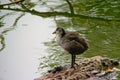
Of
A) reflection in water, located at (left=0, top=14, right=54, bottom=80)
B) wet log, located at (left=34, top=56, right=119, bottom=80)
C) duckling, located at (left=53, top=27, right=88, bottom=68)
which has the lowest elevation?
reflection in water, located at (left=0, top=14, right=54, bottom=80)

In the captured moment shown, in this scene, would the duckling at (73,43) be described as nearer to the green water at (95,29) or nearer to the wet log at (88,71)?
the wet log at (88,71)

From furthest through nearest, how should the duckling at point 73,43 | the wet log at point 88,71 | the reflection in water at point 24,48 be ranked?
the reflection in water at point 24,48, the duckling at point 73,43, the wet log at point 88,71

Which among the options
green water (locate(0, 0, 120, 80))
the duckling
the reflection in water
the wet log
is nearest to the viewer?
the wet log

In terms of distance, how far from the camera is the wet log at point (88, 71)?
715 centimetres

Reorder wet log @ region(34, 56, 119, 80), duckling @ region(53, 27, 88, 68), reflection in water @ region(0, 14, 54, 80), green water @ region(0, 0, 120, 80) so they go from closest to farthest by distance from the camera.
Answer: wet log @ region(34, 56, 119, 80) → duckling @ region(53, 27, 88, 68) → reflection in water @ region(0, 14, 54, 80) → green water @ region(0, 0, 120, 80)

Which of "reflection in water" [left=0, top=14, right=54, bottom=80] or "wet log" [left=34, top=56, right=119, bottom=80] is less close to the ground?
"wet log" [left=34, top=56, right=119, bottom=80]

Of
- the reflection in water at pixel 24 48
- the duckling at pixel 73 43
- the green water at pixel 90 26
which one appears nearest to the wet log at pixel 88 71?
the duckling at pixel 73 43

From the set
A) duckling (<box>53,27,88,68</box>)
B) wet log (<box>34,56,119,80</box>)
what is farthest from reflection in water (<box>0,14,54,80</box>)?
duckling (<box>53,27,88,68</box>)

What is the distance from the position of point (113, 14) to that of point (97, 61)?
3.92m

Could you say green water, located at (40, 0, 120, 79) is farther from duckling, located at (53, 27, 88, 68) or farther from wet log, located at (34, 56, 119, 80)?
duckling, located at (53, 27, 88, 68)

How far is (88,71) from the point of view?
7.26 m

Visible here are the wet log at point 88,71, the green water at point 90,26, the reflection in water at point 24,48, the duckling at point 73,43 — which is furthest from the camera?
the green water at point 90,26

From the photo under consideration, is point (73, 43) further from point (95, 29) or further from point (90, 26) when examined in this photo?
point (90, 26)

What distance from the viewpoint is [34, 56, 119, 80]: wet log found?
23.5ft
